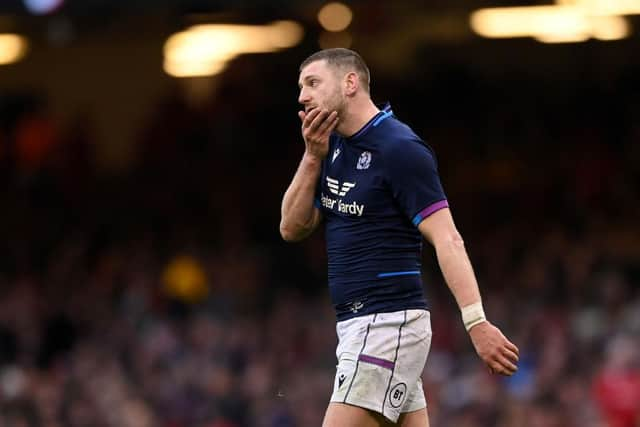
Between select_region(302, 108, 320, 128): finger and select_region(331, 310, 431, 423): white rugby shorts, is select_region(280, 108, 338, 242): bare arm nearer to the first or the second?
select_region(302, 108, 320, 128): finger

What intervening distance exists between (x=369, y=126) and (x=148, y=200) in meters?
12.1

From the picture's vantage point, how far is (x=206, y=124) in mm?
18359

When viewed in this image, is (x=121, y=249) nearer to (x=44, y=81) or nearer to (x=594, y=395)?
(x=44, y=81)

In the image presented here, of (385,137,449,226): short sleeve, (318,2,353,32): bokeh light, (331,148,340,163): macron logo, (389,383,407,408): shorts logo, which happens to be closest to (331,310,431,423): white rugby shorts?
(389,383,407,408): shorts logo

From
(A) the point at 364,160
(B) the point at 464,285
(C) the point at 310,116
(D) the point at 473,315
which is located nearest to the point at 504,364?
(D) the point at 473,315

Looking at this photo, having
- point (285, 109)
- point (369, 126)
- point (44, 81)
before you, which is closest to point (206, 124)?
point (285, 109)

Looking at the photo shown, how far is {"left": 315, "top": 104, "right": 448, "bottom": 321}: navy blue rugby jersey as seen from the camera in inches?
234

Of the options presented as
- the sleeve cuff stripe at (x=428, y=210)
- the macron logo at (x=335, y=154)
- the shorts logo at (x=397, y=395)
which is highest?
the macron logo at (x=335, y=154)

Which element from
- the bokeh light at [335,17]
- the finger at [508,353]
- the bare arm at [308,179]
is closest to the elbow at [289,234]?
the bare arm at [308,179]

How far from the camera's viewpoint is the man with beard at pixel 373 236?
5930mm

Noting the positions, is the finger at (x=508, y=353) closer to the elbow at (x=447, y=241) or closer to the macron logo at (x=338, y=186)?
the elbow at (x=447, y=241)

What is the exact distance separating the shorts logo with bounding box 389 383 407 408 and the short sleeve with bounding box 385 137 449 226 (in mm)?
664

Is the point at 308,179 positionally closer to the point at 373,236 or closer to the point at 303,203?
the point at 303,203

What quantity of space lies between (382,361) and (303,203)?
779 millimetres
